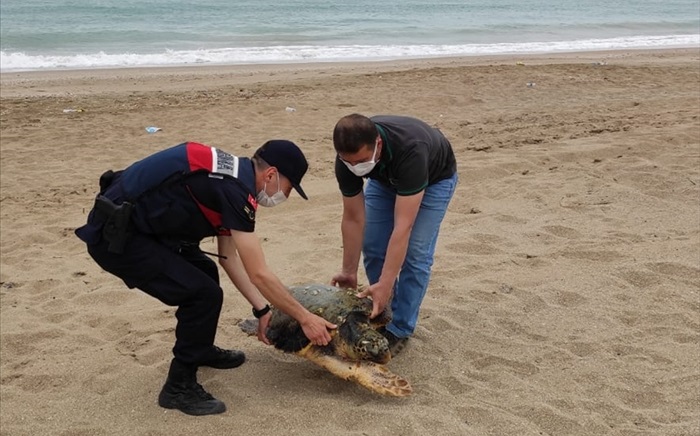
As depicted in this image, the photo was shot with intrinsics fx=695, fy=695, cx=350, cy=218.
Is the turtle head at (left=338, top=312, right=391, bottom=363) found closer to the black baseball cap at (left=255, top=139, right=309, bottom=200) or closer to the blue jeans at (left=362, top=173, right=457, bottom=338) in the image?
the blue jeans at (left=362, top=173, right=457, bottom=338)

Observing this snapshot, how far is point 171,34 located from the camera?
23484mm

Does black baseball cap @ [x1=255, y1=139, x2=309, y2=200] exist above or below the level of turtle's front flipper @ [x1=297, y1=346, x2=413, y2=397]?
above

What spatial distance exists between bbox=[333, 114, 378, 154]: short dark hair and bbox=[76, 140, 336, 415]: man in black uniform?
231mm

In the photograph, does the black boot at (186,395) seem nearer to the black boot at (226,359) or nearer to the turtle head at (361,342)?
the black boot at (226,359)

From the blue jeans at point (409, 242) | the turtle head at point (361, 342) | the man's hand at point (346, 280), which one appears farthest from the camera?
the man's hand at point (346, 280)

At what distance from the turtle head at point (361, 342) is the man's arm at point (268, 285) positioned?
0.21 meters

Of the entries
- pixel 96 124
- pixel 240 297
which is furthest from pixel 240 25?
pixel 240 297

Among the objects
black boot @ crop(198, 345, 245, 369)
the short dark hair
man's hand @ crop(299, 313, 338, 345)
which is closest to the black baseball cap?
the short dark hair

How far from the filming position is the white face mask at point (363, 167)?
3412 millimetres

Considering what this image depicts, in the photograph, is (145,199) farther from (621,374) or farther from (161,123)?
(161,123)

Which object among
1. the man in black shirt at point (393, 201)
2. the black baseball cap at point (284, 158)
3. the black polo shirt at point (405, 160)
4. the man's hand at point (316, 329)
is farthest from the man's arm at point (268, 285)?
the black polo shirt at point (405, 160)

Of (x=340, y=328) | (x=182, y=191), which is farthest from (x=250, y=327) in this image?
(x=182, y=191)

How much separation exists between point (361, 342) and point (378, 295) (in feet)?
0.84

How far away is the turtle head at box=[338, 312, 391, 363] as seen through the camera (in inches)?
139
